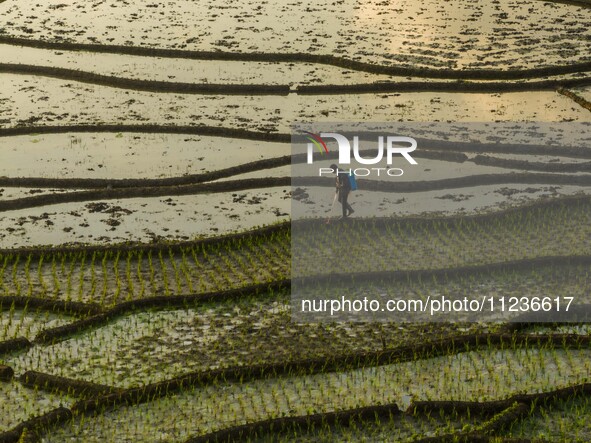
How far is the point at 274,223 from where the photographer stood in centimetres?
1079

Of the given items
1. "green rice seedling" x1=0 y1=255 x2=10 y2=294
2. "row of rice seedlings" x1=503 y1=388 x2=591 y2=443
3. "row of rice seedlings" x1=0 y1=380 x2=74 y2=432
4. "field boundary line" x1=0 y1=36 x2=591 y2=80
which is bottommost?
"green rice seedling" x1=0 y1=255 x2=10 y2=294

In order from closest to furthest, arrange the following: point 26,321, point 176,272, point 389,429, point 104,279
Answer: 1. point 389,429
2. point 26,321
3. point 104,279
4. point 176,272

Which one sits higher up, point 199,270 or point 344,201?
point 344,201

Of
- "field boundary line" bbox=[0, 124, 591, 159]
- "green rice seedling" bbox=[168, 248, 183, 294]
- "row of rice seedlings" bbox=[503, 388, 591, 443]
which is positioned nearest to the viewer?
"row of rice seedlings" bbox=[503, 388, 591, 443]

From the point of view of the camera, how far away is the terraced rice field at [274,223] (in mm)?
7789

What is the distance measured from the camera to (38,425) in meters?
7.42

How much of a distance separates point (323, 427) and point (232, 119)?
6.56 metres

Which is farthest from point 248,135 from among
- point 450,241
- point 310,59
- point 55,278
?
point 55,278

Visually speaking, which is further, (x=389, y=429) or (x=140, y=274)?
(x=140, y=274)

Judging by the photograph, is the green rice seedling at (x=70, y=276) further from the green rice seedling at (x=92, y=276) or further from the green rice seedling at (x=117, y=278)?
the green rice seedling at (x=117, y=278)

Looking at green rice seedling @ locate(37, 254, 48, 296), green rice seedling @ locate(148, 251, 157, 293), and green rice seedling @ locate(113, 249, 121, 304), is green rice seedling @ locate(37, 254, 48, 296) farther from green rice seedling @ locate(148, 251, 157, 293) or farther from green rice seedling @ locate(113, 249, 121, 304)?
green rice seedling @ locate(148, 251, 157, 293)

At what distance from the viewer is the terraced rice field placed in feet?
25.6

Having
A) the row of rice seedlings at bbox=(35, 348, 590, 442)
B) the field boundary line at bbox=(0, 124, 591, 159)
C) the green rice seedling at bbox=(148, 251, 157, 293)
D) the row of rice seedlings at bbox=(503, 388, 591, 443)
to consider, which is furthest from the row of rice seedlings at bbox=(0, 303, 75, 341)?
the field boundary line at bbox=(0, 124, 591, 159)

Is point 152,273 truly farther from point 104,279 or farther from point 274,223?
point 274,223
